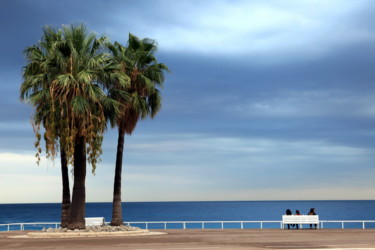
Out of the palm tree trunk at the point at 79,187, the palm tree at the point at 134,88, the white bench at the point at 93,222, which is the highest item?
the palm tree at the point at 134,88

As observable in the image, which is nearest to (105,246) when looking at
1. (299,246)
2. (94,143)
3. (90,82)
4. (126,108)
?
(299,246)

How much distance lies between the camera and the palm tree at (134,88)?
39.0m

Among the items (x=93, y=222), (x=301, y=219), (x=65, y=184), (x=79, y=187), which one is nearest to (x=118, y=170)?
(x=65, y=184)

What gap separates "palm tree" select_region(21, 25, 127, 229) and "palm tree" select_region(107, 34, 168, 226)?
262 cm

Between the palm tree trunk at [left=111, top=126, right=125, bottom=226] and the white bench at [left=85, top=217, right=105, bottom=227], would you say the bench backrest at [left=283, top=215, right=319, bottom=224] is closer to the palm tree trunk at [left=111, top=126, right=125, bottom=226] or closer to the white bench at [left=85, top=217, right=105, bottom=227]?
the palm tree trunk at [left=111, top=126, right=125, bottom=226]

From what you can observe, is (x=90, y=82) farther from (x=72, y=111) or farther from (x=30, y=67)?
(x=30, y=67)

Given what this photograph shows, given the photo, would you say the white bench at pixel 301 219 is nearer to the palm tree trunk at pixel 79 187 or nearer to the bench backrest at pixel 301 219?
the bench backrest at pixel 301 219

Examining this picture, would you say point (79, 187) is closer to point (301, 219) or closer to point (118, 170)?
point (118, 170)

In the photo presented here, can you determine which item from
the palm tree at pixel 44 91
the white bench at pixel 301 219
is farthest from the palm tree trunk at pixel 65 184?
the white bench at pixel 301 219

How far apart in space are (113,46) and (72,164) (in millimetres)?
10240

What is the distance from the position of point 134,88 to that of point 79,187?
888 centimetres

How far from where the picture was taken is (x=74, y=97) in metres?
33.8

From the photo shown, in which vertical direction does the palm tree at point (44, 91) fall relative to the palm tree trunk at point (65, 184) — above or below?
above

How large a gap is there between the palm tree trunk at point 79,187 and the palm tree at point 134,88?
3.84m
